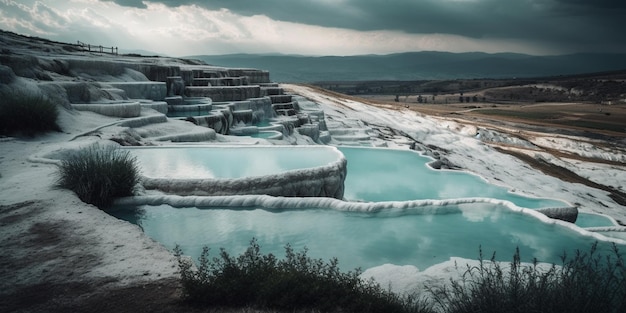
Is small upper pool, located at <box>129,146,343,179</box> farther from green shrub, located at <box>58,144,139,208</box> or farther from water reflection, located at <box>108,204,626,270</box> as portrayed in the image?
water reflection, located at <box>108,204,626,270</box>

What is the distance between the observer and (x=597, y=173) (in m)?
30.5

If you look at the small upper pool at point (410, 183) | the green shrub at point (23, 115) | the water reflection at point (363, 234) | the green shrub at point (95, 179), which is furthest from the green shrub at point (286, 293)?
the small upper pool at point (410, 183)

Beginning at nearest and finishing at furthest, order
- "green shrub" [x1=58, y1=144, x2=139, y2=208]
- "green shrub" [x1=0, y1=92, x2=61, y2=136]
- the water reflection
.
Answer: the water reflection → "green shrub" [x1=58, y1=144, x2=139, y2=208] → "green shrub" [x1=0, y1=92, x2=61, y2=136]

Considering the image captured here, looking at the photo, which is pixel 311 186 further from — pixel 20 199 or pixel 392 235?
pixel 20 199

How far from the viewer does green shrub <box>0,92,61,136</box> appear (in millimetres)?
8961

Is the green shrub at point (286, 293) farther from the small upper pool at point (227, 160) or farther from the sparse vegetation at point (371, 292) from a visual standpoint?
the small upper pool at point (227, 160)

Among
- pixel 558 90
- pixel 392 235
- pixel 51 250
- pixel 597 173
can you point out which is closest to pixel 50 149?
pixel 51 250

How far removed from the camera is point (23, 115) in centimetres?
911

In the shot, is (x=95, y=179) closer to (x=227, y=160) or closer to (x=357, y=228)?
(x=227, y=160)

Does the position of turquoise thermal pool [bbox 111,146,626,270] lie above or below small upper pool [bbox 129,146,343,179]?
below

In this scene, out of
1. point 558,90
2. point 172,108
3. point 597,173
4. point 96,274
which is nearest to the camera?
point 96,274

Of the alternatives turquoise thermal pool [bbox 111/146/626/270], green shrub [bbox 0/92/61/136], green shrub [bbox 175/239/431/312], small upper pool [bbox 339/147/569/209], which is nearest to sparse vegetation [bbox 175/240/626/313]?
green shrub [bbox 175/239/431/312]

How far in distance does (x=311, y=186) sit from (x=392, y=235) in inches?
100

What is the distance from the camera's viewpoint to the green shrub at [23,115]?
896cm
